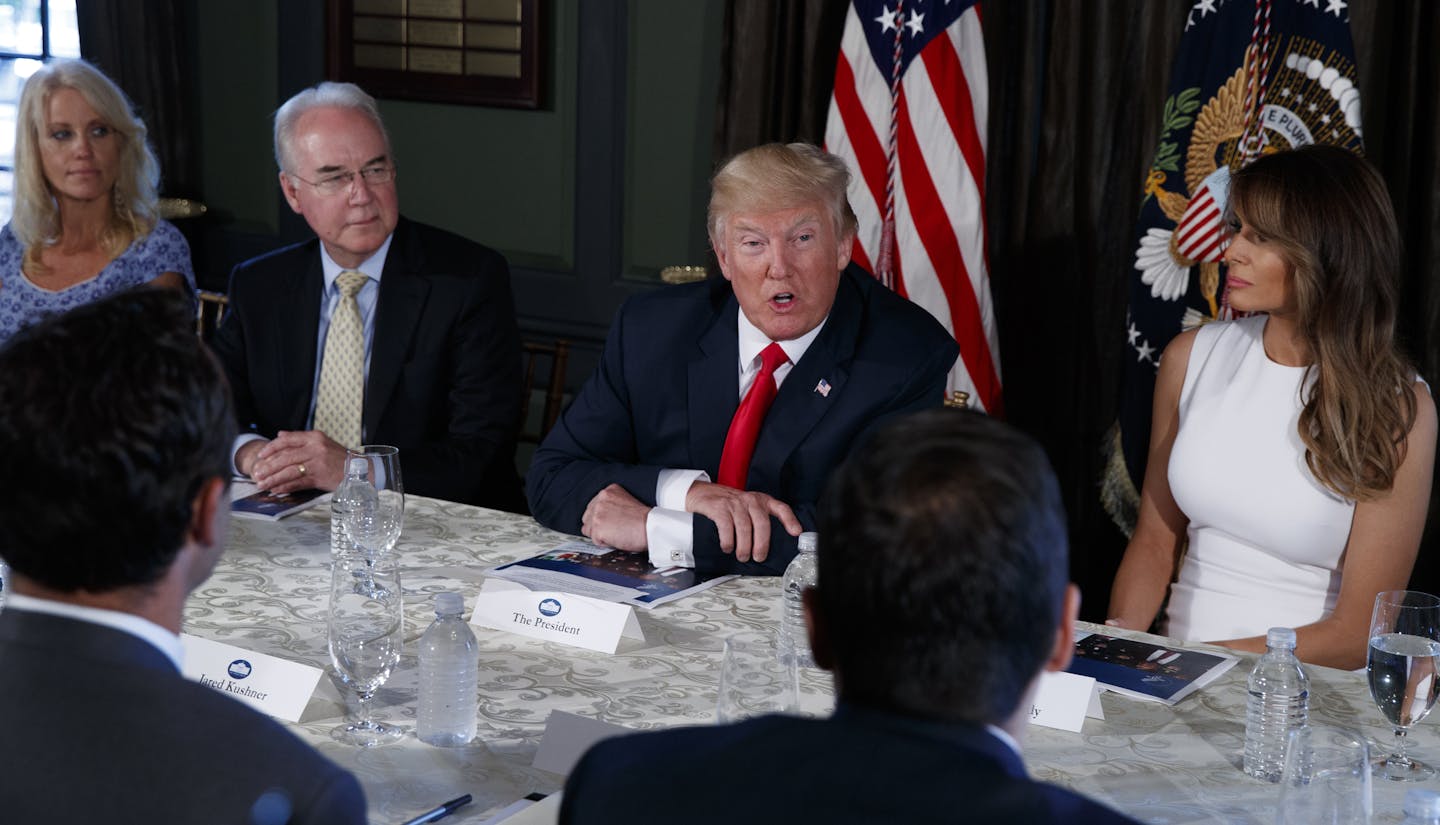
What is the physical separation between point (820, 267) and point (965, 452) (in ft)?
5.89

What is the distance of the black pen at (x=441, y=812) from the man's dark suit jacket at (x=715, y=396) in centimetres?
105

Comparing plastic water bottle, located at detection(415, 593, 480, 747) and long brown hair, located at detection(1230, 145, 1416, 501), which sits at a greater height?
long brown hair, located at detection(1230, 145, 1416, 501)

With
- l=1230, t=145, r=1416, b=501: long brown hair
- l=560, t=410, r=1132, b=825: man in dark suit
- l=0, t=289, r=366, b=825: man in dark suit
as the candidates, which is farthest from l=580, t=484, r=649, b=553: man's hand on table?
l=560, t=410, r=1132, b=825: man in dark suit

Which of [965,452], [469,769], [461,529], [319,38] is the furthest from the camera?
[319,38]

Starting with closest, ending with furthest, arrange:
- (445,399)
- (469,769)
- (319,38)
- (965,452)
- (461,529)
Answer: (965,452), (469,769), (461,529), (445,399), (319,38)

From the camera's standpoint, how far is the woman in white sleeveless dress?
255 centimetres

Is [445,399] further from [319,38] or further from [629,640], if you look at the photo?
[319,38]

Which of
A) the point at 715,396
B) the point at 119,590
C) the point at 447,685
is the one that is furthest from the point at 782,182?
the point at 119,590

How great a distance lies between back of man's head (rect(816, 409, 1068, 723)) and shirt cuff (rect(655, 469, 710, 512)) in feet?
5.03

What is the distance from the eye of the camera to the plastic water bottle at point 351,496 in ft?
7.38

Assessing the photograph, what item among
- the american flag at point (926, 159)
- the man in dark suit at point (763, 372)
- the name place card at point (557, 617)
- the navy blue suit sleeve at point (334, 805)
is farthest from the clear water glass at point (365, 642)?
the american flag at point (926, 159)

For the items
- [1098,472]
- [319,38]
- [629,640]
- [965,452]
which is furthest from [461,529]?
[319,38]

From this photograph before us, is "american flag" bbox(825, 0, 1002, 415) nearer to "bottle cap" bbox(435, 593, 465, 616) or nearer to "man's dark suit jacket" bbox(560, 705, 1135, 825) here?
"bottle cap" bbox(435, 593, 465, 616)

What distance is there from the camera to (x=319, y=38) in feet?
16.8
